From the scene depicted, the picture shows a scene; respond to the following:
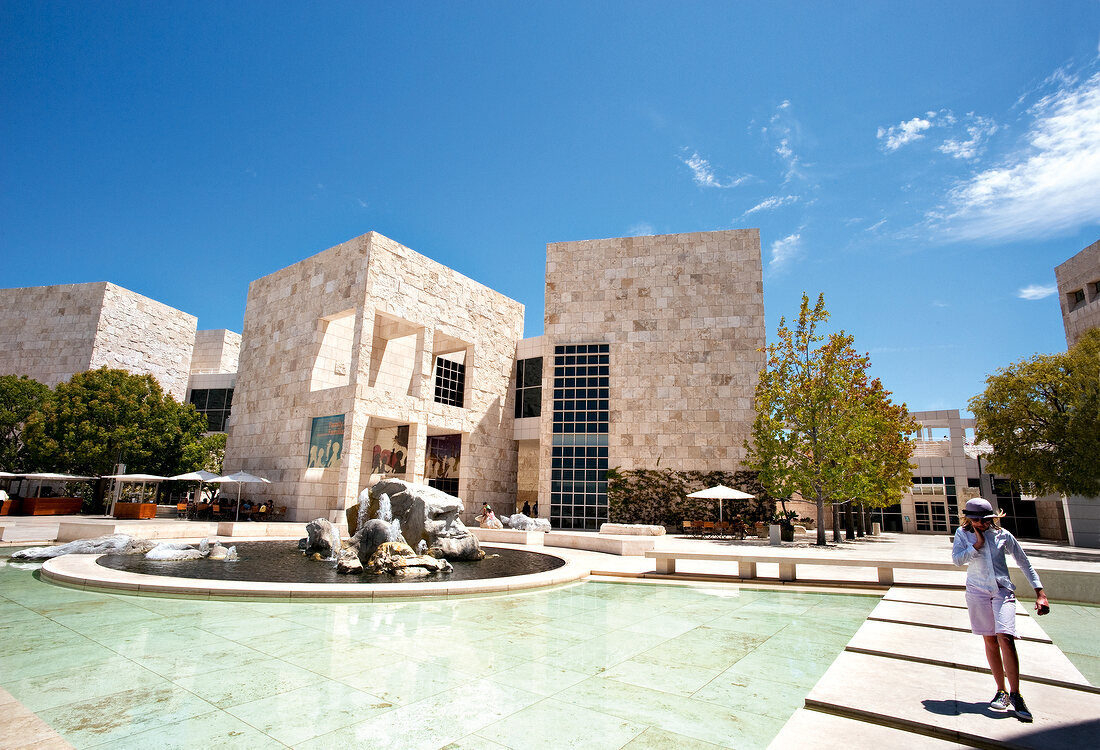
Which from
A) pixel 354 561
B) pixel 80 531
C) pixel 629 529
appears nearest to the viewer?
pixel 354 561

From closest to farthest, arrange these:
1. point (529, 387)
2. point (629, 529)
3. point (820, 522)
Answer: point (629, 529) → point (820, 522) → point (529, 387)

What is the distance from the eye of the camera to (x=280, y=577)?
32.2 ft

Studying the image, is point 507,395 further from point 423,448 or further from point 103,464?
point 103,464

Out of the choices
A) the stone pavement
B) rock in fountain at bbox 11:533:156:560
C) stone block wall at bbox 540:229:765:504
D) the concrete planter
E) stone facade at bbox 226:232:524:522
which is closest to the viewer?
the stone pavement

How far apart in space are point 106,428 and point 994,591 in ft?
122

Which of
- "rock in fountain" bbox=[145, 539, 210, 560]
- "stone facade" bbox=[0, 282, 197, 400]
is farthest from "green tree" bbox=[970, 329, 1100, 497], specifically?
"stone facade" bbox=[0, 282, 197, 400]

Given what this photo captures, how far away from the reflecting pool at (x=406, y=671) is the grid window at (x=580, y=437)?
20021 mm

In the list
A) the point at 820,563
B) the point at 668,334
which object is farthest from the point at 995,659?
the point at 668,334

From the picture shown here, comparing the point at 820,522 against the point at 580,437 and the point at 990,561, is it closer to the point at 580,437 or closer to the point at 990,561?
the point at 580,437

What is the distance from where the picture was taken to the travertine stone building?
2723cm

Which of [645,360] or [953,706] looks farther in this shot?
[645,360]

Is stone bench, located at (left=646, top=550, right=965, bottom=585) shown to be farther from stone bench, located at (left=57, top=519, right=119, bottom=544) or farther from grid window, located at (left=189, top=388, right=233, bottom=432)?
grid window, located at (left=189, top=388, right=233, bottom=432)

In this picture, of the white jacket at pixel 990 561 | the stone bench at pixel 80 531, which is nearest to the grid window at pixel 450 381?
the stone bench at pixel 80 531

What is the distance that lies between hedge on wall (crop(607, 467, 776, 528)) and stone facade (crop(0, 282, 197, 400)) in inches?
1266
